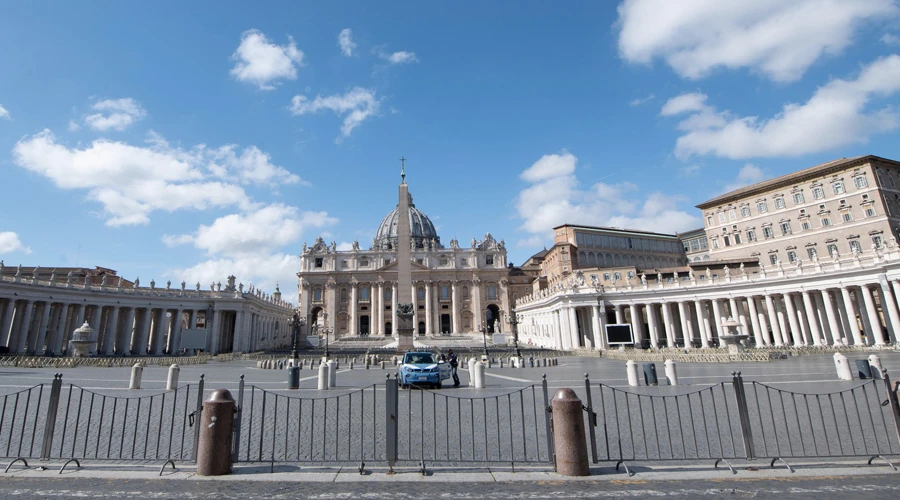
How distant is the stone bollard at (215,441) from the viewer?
5.85 metres

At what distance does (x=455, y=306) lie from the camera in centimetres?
8738

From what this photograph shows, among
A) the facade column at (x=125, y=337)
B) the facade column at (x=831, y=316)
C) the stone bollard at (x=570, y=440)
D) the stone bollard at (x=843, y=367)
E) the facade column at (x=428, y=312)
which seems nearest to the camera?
the stone bollard at (x=570, y=440)

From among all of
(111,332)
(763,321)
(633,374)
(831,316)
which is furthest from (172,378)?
(763,321)

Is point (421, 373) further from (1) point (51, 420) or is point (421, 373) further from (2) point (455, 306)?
(2) point (455, 306)

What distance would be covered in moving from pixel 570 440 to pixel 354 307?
276 feet

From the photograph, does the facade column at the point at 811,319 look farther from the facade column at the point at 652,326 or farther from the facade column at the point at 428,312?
the facade column at the point at 428,312

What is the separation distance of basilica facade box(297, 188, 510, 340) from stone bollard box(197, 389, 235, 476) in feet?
261

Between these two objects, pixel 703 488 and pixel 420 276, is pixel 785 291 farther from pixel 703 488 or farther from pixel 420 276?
pixel 420 276

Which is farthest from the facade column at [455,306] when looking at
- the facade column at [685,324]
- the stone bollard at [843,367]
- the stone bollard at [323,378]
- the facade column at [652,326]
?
the stone bollard at [843,367]

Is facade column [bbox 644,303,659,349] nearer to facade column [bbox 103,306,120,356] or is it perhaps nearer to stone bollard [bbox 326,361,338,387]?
stone bollard [bbox 326,361,338,387]

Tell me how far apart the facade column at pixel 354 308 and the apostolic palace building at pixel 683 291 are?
7.13 m

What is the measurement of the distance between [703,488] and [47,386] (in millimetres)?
21921

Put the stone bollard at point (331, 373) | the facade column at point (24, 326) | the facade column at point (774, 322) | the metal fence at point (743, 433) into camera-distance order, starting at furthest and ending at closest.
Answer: the facade column at point (774, 322), the facade column at point (24, 326), the stone bollard at point (331, 373), the metal fence at point (743, 433)

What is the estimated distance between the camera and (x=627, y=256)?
75.1 meters
